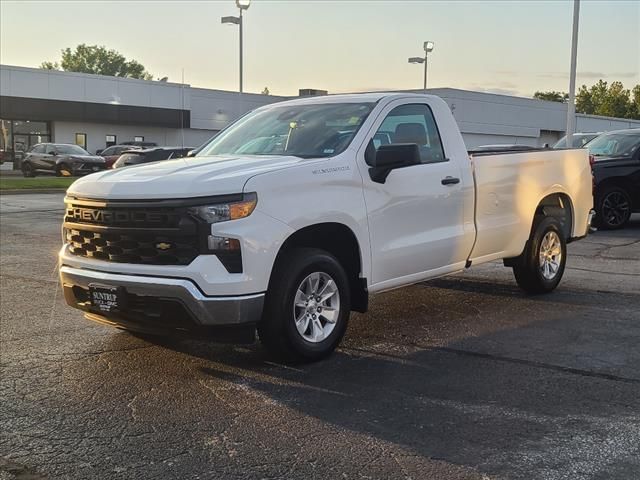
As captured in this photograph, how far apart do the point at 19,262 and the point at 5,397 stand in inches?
230

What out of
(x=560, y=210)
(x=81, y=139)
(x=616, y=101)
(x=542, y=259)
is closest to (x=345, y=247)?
(x=542, y=259)

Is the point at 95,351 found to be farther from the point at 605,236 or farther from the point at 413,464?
the point at 605,236

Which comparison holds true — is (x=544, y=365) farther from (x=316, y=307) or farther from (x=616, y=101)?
(x=616, y=101)

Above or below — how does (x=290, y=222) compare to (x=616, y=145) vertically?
below

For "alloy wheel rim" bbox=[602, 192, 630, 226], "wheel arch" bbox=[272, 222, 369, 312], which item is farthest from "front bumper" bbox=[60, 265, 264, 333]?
"alloy wheel rim" bbox=[602, 192, 630, 226]

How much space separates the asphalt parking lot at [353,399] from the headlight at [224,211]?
3.82 ft

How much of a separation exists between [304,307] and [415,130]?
2.14 meters

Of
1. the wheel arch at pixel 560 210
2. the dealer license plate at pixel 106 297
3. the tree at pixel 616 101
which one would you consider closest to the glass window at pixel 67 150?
the wheel arch at pixel 560 210

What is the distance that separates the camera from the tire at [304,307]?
513cm

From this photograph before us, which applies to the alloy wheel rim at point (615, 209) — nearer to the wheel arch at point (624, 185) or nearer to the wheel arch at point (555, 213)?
the wheel arch at point (624, 185)

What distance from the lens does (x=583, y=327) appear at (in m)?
6.61

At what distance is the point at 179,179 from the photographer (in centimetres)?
505

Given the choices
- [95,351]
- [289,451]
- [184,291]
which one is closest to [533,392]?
[289,451]

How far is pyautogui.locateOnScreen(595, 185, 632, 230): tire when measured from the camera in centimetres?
1403
